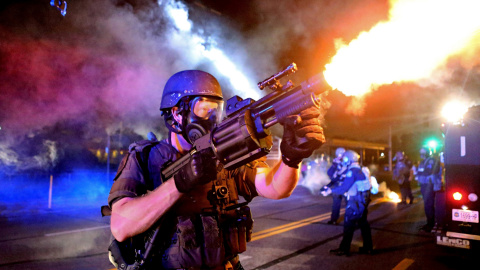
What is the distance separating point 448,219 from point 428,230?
3.07m

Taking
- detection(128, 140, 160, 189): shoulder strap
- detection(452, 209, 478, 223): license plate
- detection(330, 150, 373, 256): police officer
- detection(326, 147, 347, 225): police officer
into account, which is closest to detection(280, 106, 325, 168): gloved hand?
detection(128, 140, 160, 189): shoulder strap

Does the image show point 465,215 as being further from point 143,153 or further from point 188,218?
point 143,153

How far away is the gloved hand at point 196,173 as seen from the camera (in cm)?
185

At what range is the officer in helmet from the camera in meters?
1.91

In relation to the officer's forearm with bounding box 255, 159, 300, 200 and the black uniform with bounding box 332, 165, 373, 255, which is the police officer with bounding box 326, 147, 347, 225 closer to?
the black uniform with bounding box 332, 165, 373, 255

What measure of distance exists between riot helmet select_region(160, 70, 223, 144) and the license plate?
16.8 ft

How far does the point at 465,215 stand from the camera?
5.44 m

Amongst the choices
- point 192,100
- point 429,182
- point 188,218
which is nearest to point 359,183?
point 429,182

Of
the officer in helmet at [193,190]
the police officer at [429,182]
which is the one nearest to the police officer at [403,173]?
the police officer at [429,182]

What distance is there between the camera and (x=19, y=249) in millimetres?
6105

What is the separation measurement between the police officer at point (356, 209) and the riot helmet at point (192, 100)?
4.53 m

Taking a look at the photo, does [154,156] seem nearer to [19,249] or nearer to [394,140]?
[19,249]

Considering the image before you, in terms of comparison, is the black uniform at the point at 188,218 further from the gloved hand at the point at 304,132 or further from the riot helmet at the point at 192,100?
the gloved hand at the point at 304,132

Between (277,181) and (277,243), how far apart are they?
478 cm
